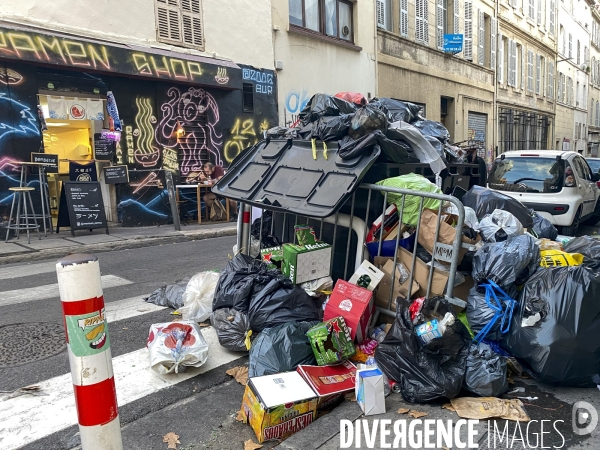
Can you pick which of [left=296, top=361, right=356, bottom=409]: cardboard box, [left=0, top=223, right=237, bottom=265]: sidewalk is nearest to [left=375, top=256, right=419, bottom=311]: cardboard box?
[left=296, top=361, right=356, bottom=409]: cardboard box

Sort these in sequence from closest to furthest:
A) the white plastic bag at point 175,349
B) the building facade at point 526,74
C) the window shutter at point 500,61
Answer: the white plastic bag at point 175,349
the window shutter at point 500,61
the building facade at point 526,74

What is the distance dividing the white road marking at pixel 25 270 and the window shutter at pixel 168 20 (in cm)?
635

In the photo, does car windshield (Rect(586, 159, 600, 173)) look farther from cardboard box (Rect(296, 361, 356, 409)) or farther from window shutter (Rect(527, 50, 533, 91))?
window shutter (Rect(527, 50, 533, 91))

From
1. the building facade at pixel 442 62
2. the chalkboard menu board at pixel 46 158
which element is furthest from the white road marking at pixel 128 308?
the building facade at pixel 442 62

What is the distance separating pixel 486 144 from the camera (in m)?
25.0

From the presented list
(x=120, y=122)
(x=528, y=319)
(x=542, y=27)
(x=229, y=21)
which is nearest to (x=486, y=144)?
(x=542, y=27)

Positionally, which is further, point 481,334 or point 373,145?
point 373,145

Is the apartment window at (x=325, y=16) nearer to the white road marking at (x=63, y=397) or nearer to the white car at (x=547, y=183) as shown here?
the white car at (x=547, y=183)

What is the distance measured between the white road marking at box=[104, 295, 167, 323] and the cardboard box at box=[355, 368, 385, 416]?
270 centimetres

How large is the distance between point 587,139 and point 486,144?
23641 millimetres

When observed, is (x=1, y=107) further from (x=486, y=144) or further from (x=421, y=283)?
(x=486, y=144)

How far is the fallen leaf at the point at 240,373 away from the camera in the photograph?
3.30 metres

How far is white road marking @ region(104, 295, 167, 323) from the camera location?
4586mm

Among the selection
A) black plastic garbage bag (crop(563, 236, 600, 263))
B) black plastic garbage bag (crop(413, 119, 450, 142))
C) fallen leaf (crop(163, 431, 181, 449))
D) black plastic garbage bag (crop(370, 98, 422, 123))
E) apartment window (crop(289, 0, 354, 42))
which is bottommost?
fallen leaf (crop(163, 431, 181, 449))
